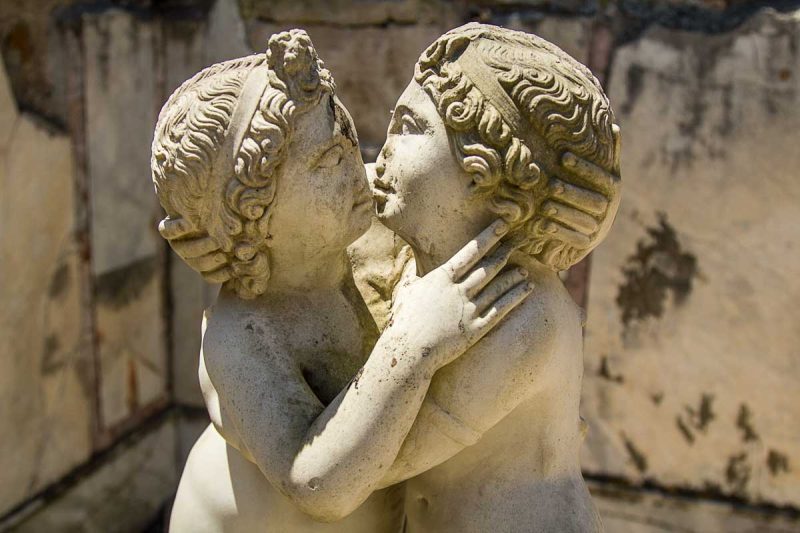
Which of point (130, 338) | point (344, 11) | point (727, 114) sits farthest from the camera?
point (130, 338)

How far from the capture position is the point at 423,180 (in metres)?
1.30

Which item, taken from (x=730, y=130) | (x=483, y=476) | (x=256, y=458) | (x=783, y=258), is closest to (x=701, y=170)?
(x=730, y=130)

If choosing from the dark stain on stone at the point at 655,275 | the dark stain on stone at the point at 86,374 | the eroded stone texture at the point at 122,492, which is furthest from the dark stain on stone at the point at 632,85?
the eroded stone texture at the point at 122,492

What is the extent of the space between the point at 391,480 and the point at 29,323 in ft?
6.02

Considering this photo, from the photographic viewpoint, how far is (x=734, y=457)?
282cm

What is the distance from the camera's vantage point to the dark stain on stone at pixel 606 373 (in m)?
2.91

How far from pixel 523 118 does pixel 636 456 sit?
1991 mm

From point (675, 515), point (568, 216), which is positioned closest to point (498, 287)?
point (568, 216)

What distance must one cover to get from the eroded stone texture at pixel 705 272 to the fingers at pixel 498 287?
158 cm

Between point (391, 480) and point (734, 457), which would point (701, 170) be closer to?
point (734, 457)

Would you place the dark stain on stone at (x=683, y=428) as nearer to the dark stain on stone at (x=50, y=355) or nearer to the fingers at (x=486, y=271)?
the fingers at (x=486, y=271)

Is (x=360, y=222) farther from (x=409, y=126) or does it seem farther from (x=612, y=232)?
(x=612, y=232)

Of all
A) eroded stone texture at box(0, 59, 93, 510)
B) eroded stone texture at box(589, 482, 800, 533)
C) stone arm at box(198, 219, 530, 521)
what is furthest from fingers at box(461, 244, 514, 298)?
eroded stone texture at box(589, 482, 800, 533)

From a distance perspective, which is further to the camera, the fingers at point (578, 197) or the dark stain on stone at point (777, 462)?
the dark stain on stone at point (777, 462)
